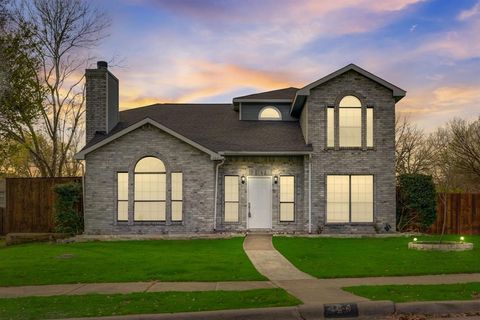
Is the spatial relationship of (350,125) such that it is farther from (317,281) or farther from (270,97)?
(317,281)

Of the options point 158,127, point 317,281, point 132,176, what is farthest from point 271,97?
point 317,281

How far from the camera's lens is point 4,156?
1066 inches

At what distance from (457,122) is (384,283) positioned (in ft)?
124

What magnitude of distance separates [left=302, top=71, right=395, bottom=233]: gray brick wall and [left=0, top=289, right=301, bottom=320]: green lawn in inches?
500

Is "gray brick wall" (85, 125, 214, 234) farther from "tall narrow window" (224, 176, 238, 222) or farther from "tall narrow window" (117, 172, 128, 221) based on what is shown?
"tall narrow window" (224, 176, 238, 222)

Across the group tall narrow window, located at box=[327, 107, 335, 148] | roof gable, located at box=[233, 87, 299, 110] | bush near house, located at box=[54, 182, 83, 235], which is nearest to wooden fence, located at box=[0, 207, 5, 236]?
bush near house, located at box=[54, 182, 83, 235]

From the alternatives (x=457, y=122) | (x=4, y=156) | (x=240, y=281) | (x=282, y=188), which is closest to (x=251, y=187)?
(x=282, y=188)

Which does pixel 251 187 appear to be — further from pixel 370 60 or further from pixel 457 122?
pixel 457 122

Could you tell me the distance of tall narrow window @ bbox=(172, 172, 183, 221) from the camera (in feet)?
70.7

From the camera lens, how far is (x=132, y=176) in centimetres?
2159

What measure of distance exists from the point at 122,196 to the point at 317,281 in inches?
489

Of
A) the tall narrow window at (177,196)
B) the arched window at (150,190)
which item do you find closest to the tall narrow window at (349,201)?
the tall narrow window at (177,196)

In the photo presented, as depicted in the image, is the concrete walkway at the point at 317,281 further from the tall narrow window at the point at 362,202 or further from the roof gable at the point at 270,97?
the roof gable at the point at 270,97

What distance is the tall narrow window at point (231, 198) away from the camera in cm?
2242
